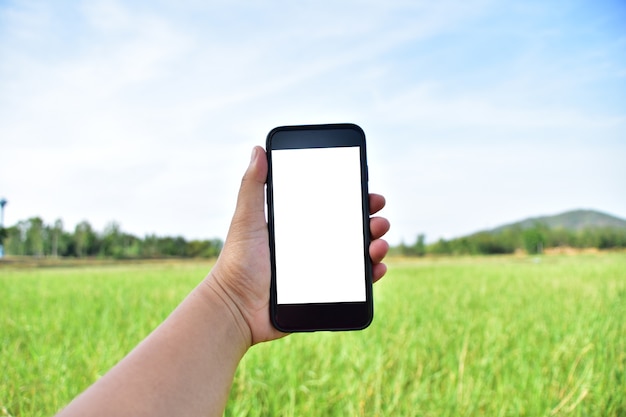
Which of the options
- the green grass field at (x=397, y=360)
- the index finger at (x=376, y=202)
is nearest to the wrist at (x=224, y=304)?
the index finger at (x=376, y=202)

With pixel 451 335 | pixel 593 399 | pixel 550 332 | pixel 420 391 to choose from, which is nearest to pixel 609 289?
pixel 550 332

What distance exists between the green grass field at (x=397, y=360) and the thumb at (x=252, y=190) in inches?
46.2

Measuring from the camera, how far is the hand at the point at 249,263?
1.49 meters

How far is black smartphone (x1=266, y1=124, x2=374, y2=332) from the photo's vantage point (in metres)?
1.56

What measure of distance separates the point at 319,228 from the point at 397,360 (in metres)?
2.05

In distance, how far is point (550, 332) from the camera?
4074 millimetres

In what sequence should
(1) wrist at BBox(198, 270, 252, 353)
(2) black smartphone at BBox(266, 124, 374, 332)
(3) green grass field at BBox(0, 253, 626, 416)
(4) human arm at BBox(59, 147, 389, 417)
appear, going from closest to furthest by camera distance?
1. (4) human arm at BBox(59, 147, 389, 417)
2. (1) wrist at BBox(198, 270, 252, 353)
3. (2) black smartphone at BBox(266, 124, 374, 332)
4. (3) green grass field at BBox(0, 253, 626, 416)

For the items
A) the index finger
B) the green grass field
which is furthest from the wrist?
the green grass field

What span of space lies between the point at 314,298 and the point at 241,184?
0.42 metres

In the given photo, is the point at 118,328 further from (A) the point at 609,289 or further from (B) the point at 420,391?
(A) the point at 609,289

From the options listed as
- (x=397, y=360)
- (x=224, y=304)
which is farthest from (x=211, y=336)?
(x=397, y=360)

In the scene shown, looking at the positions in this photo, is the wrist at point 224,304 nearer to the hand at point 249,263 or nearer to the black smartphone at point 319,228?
the hand at point 249,263

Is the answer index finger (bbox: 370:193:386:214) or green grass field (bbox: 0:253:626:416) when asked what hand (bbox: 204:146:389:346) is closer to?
index finger (bbox: 370:193:386:214)

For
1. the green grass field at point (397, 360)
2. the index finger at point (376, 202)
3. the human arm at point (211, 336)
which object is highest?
the index finger at point (376, 202)
